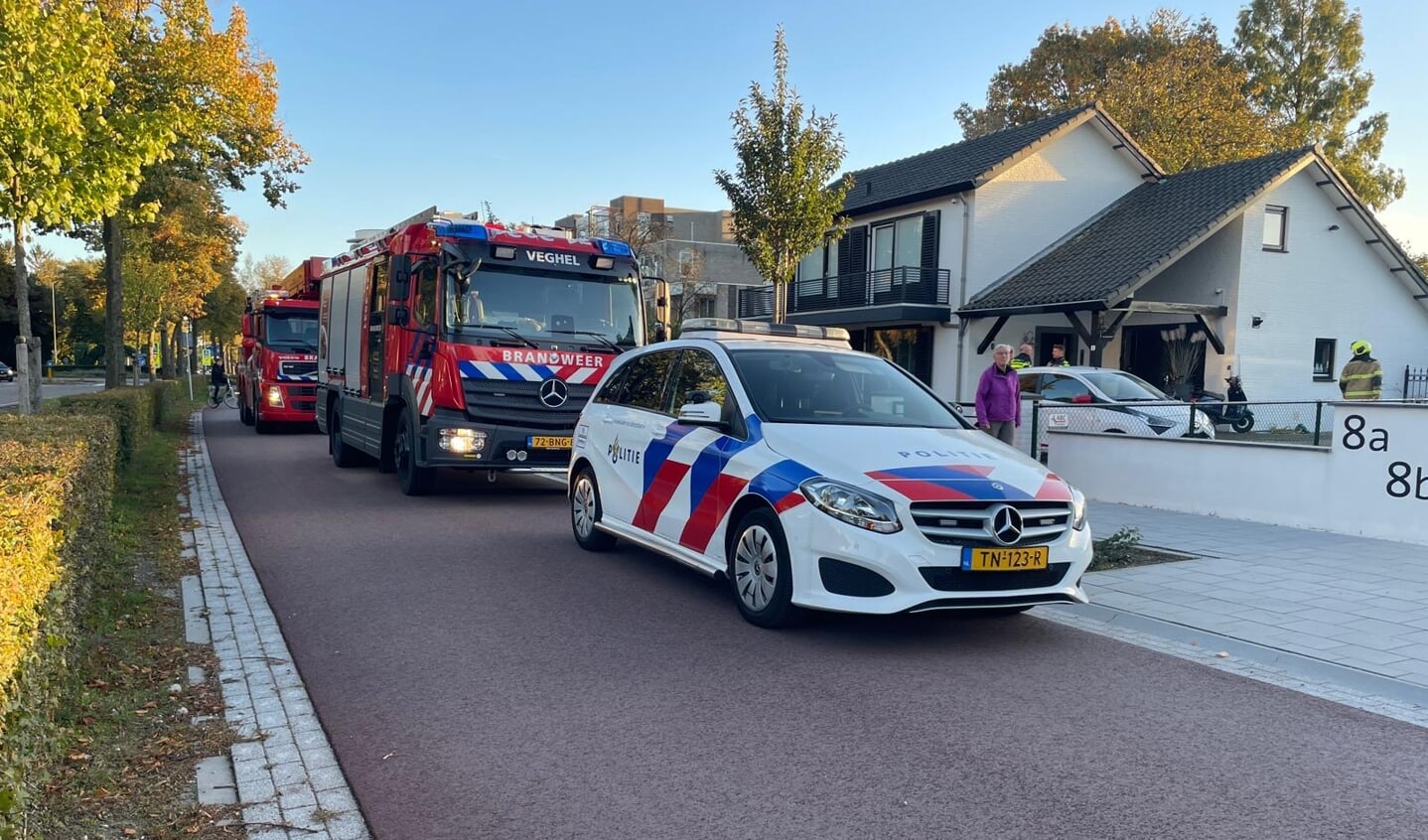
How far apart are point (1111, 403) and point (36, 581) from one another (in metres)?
12.1

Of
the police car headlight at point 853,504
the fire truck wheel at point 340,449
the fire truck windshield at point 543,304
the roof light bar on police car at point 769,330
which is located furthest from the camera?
the fire truck wheel at point 340,449

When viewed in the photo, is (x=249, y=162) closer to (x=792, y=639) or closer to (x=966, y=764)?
(x=792, y=639)

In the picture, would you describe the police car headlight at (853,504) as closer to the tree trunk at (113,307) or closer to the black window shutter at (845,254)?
the tree trunk at (113,307)

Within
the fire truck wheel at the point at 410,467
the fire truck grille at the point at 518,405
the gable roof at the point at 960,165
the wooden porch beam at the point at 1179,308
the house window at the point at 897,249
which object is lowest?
the fire truck wheel at the point at 410,467

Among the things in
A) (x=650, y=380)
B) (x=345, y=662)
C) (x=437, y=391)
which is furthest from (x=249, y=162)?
(x=345, y=662)

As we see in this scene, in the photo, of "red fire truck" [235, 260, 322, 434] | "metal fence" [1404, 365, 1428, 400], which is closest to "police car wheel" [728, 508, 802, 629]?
"red fire truck" [235, 260, 322, 434]

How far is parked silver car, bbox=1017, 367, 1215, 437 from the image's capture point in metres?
12.1

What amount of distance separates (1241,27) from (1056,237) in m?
22.3

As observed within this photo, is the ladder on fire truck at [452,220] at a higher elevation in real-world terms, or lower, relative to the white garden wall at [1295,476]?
higher

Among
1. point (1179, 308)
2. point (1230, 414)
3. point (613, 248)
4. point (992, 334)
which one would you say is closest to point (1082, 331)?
point (1179, 308)

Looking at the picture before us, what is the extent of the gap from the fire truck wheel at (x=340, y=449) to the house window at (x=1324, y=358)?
22.7 m

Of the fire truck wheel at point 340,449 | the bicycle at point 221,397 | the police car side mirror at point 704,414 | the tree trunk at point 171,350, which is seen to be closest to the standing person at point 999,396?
the police car side mirror at point 704,414

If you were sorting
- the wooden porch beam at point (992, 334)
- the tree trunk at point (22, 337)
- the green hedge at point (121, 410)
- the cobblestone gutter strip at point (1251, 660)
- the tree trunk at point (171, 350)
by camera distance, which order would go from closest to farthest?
the cobblestone gutter strip at point (1251, 660) < the tree trunk at point (22, 337) < the green hedge at point (121, 410) < the wooden porch beam at point (992, 334) < the tree trunk at point (171, 350)

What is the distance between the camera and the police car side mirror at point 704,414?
21.8 feet
